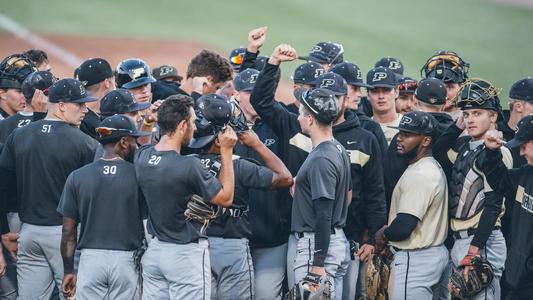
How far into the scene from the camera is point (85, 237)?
21.9ft

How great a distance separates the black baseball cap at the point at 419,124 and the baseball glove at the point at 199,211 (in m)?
1.61

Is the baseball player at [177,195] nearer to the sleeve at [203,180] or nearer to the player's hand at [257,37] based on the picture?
the sleeve at [203,180]

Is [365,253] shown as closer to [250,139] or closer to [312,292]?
[312,292]

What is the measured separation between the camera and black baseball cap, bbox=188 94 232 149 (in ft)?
21.5

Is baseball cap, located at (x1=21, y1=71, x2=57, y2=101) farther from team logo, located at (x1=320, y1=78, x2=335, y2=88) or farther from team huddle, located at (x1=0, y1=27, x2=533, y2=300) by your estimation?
team logo, located at (x1=320, y1=78, x2=335, y2=88)

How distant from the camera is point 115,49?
19.3 meters

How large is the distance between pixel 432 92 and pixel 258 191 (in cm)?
171

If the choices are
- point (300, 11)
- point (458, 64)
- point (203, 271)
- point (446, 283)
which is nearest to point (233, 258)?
point (203, 271)

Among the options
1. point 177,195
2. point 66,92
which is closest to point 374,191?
point 177,195

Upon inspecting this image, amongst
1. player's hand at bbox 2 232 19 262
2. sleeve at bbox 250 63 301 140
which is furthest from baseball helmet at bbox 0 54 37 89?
sleeve at bbox 250 63 301 140

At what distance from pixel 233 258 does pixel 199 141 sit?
0.84 meters

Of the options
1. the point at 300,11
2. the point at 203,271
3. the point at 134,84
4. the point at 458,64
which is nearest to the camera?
the point at 203,271

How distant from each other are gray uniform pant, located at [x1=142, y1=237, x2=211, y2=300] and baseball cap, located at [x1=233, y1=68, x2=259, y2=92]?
155 centimetres

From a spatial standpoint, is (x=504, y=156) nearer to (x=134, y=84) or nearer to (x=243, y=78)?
(x=243, y=78)
